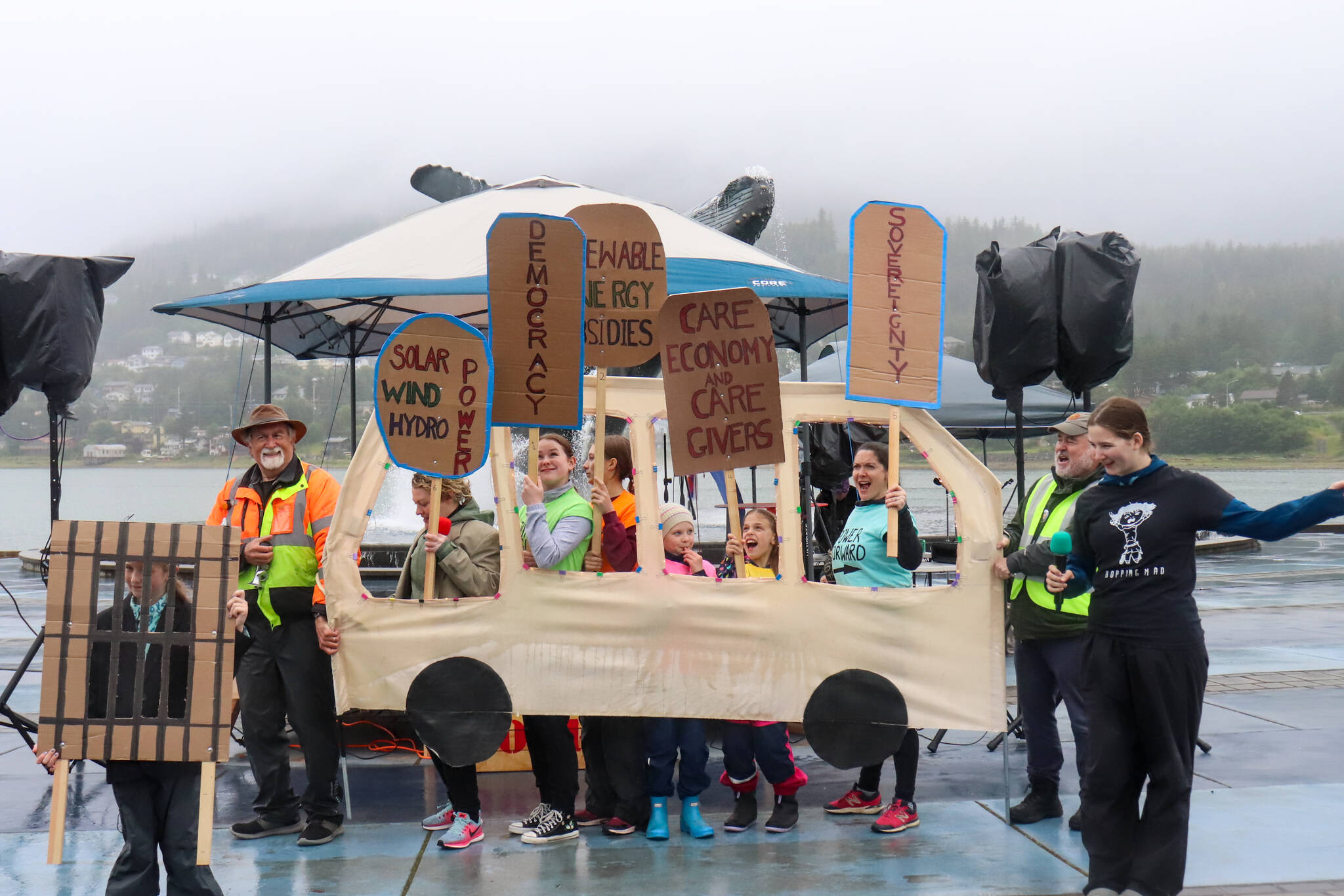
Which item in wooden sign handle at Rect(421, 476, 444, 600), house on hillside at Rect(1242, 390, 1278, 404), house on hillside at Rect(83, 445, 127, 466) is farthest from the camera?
house on hillside at Rect(1242, 390, 1278, 404)

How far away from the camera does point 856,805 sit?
5633 millimetres

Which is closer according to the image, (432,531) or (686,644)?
(432,531)

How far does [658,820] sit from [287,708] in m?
1.84

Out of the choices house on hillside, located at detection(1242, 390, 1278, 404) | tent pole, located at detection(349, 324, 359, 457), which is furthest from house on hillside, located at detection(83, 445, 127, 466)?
house on hillside, located at detection(1242, 390, 1278, 404)

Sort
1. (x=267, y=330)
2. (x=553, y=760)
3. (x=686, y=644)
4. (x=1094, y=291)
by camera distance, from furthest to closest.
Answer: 1. (x=267, y=330)
2. (x=1094, y=291)
3. (x=553, y=760)
4. (x=686, y=644)

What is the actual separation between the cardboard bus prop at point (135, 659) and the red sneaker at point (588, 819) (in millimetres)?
1876

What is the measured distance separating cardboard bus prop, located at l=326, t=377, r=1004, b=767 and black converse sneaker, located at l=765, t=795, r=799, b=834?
40 centimetres

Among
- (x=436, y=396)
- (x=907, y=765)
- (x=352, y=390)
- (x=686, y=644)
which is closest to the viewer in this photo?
(x=436, y=396)

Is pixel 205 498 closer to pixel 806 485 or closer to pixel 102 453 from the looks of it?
pixel 102 453

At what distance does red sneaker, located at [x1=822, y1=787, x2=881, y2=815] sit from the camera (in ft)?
18.4

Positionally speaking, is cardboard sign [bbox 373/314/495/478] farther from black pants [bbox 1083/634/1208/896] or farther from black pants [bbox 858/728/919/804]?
black pants [bbox 1083/634/1208/896]

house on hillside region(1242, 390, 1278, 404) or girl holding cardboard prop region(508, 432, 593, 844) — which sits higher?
house on hillside region(1242, 390, 1278, 404)

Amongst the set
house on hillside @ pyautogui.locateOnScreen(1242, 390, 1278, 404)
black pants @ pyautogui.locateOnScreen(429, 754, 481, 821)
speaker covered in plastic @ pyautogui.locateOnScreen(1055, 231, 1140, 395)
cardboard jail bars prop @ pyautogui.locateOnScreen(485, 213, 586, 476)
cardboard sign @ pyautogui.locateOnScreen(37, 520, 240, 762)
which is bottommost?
black pants @ pyautogui.locateOnScreen(429, 754, 481, 821)

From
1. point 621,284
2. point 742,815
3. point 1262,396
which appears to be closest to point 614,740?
point 742,815
